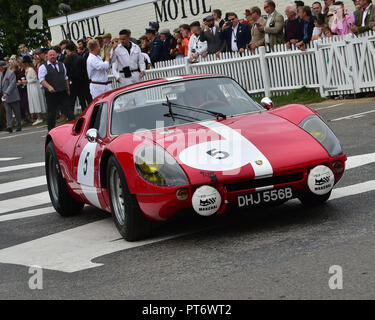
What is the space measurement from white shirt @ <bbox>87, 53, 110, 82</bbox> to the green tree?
26.6m

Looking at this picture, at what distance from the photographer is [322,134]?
7.42m

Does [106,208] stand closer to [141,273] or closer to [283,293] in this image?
[141,273]

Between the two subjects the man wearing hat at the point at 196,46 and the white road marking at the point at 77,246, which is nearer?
the white road marking at the point at 77,246

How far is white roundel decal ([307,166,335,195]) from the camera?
701 centimetres

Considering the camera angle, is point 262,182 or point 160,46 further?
point 160,46

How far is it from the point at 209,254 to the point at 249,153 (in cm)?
97

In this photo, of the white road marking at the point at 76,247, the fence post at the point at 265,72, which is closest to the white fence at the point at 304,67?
the fence post at the point at 265,72

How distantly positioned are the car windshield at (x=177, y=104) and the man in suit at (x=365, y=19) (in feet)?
31.9

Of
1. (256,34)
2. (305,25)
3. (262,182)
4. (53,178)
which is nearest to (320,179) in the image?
(262,182)

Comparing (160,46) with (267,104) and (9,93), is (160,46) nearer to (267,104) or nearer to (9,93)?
(9,93)

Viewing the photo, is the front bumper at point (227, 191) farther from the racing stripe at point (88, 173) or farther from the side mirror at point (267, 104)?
the side mirror at point (267, 104)

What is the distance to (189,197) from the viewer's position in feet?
22.2

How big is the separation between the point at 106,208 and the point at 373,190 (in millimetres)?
2424

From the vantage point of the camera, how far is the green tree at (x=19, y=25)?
43969mm
